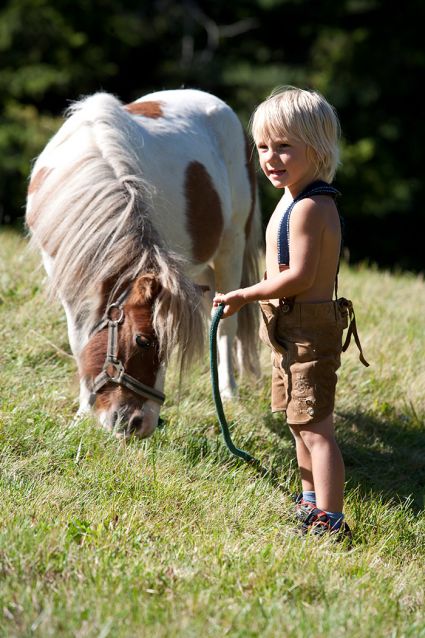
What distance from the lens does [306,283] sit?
3.10 meters

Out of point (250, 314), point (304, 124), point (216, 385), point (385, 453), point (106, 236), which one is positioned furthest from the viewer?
point (250, 314)

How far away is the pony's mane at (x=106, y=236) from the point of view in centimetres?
338

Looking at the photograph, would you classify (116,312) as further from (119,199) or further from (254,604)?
(254,604)

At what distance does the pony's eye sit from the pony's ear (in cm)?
16

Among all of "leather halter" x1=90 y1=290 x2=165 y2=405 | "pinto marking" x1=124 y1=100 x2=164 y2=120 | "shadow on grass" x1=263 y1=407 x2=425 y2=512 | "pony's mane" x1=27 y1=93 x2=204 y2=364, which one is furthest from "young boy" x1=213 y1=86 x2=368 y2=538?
"pinto marking" x1=124 y1=100 x2=164 y2=120

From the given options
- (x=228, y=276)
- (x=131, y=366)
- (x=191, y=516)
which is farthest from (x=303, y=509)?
(x=228, y=276)

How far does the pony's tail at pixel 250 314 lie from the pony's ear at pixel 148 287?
193 cm

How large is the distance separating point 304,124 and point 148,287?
34.9 inches

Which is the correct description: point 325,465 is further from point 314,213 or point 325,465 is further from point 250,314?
point 250,314

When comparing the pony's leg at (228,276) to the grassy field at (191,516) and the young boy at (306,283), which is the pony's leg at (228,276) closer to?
the grassy field at (191,516)

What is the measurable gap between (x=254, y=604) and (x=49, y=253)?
1.99m

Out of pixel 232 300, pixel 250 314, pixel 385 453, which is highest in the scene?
pixel 232 300

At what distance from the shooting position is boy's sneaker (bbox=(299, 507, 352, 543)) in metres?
3.18

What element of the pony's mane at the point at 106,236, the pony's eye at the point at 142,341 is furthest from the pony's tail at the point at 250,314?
the pony's eye at the point at 142,341
